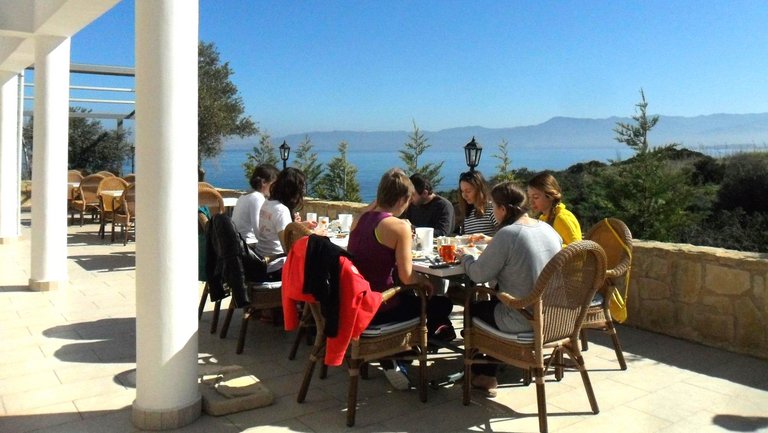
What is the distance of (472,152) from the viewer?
6398mm

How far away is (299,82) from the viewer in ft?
220

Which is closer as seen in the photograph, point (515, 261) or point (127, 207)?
point (515, 261)

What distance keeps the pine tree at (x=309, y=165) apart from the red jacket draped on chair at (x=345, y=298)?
9.61 m

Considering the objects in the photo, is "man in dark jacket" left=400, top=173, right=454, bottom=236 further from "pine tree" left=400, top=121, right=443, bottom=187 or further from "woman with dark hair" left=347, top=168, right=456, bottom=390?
"pine tree" left=400, top=121, right=443, bottom=187

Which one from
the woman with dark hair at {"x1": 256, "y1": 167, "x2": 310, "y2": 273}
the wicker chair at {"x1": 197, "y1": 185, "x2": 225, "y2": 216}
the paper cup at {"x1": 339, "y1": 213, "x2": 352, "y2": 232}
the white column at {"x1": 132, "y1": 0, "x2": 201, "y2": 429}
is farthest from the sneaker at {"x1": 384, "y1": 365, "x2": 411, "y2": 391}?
the wicker chair at {"x1": 197, "y1": 185, "x2": 225, "y2": 216}

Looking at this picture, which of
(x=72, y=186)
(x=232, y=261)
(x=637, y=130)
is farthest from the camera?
(x=72, y=186)

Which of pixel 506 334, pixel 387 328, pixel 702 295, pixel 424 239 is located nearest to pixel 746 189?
pixel 702 295

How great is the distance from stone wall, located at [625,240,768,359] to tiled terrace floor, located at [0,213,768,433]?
4.7 inches

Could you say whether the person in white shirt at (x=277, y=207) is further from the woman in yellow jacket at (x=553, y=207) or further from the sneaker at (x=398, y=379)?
the woman in yellow jacket at (x=553, y=207)

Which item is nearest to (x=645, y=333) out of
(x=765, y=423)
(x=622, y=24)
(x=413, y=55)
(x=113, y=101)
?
(x=765, y=423)

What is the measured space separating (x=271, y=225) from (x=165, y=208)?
65.8 inches

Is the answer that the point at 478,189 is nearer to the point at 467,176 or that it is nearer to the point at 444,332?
the point at 467,176

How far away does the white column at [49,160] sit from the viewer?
5648 mm

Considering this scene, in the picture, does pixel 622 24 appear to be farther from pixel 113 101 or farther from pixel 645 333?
pixel 645 333
